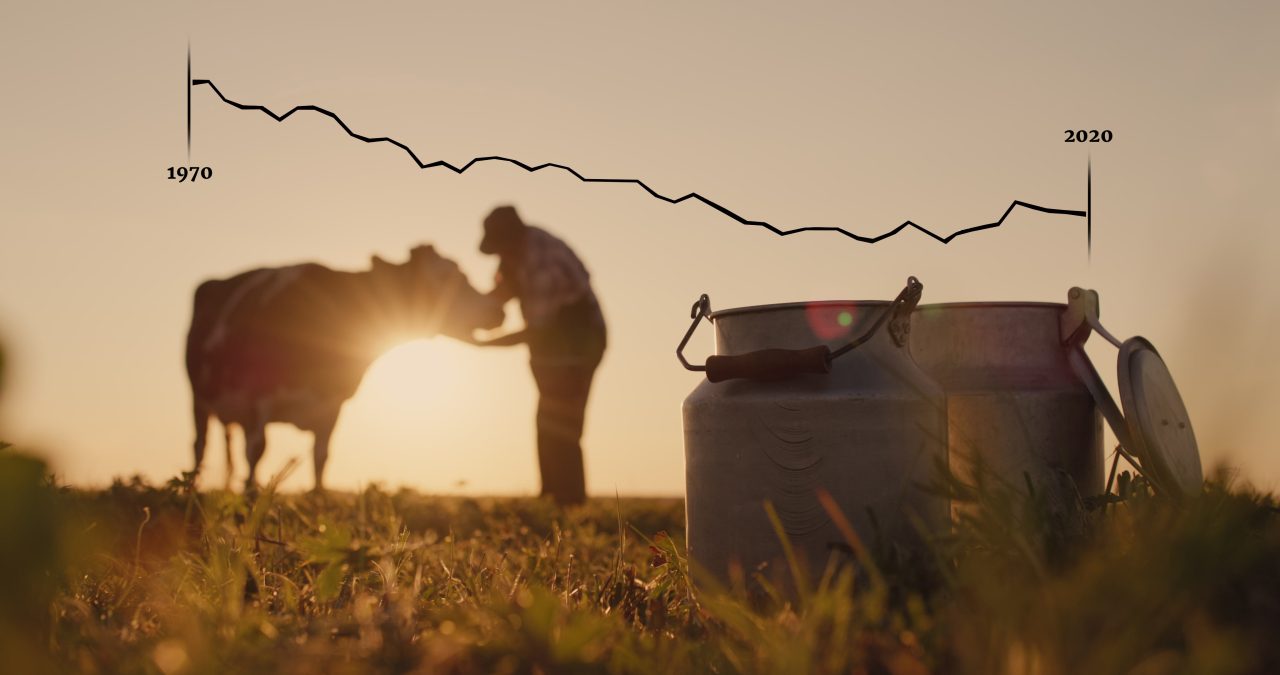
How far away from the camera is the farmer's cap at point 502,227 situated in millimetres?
9195

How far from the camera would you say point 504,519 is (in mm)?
6430

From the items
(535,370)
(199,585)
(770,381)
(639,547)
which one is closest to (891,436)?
(770,381)

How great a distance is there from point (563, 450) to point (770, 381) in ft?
21.3

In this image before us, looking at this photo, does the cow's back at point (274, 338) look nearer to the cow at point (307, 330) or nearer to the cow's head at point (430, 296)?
the cow at point (307, 330)

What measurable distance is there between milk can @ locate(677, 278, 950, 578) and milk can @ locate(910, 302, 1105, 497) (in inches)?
10.1

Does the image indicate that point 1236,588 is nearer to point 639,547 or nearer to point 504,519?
point 639,547

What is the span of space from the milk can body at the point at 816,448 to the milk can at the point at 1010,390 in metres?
0.29

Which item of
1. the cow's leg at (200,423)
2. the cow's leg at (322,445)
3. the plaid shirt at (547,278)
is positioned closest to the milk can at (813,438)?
the plaid shirt at (547,278)

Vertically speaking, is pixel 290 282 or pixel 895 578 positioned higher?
pixel 290 282

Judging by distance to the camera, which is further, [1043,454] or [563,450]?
[563,450]

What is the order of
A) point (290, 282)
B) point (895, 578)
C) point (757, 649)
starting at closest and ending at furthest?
point (757, 649)
point (895, 578)
point (290, 282)

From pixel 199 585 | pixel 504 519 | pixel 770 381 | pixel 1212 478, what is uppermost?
pixel 770 381

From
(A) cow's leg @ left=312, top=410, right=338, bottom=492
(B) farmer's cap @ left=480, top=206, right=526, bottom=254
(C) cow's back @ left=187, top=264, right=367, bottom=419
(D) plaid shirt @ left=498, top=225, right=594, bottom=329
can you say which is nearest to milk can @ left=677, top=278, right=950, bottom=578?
(D) plaid shirt @ left=498, top=225, right=594, bottom=329

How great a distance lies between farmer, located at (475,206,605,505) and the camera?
9211mm
